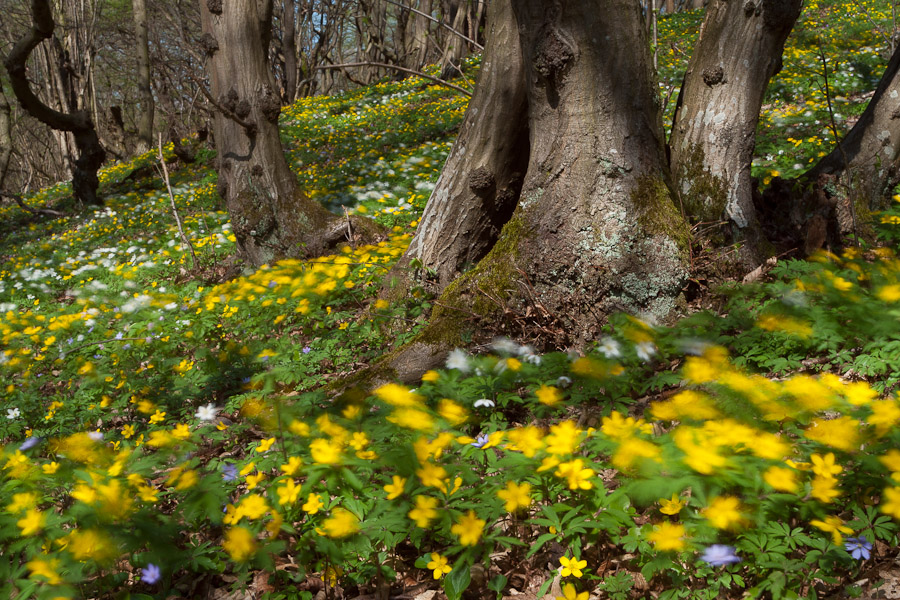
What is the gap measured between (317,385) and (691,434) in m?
2.11

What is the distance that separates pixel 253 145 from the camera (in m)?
5.01

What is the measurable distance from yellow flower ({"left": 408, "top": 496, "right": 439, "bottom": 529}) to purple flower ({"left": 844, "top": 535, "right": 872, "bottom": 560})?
1054 mm

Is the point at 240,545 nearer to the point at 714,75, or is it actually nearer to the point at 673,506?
the point at 673,506

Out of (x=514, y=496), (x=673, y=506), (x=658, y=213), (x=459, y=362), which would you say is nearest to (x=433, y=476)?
(x=514, y=496)

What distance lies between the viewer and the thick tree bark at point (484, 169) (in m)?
3.34

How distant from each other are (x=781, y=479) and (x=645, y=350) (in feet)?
3.04

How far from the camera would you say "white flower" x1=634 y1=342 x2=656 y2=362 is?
7.39 ft

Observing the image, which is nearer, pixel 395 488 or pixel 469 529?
pixel 469 529

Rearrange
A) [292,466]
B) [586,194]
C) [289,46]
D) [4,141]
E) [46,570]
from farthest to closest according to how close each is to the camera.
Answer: [289,46]
[4,141]
[586,194]
[292,466]
[46,570]

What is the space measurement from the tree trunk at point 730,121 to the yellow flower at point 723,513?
2008 millimetres

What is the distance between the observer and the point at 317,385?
10.2ft

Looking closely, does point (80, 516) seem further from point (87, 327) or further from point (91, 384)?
point (87, 327)

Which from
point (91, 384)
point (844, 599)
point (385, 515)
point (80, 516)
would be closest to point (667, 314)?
point (844, 599)

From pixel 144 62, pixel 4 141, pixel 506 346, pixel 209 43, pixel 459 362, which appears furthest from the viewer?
pixel 144 62
